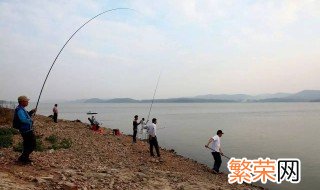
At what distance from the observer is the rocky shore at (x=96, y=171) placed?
980 centimetres

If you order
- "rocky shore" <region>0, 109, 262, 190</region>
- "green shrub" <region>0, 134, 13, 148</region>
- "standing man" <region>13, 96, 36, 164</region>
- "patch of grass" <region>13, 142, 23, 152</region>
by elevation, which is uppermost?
"standing man" <region>13, 96, 36, 164</region>

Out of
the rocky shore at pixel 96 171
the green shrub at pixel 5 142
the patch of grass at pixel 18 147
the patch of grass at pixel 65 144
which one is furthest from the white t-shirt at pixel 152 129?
→ the green shrub at pixel 5 142

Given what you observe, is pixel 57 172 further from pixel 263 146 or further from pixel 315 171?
pixel 263 146

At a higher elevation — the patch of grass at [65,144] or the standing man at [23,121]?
the standing man at [23,121]

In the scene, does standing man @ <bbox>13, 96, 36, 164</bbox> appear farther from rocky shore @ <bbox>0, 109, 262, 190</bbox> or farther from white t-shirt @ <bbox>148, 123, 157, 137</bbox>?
white t-shirt @ <bbox>148, 123, 157, 137</bbox>

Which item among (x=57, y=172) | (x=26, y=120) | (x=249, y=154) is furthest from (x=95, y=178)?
(x=249, y=154)

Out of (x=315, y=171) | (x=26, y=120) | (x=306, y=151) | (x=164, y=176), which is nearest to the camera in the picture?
(x=26, y=120)

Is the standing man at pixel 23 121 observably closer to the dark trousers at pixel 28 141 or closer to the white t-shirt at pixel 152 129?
the dark trousers at pixel 28 141

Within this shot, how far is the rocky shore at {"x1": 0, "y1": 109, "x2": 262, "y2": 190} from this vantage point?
9.80m

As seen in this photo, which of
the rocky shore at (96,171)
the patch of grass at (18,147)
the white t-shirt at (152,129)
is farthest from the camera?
the white t-shirt at (152,129)

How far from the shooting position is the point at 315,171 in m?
25.0

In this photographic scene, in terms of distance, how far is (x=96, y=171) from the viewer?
12.6 meters

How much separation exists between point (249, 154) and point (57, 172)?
24.8 metres

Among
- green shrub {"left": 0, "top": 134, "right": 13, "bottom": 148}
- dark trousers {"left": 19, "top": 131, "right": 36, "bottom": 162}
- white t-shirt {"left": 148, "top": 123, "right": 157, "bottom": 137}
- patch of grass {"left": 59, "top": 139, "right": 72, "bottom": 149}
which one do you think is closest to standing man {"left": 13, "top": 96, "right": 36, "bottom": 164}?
dark trousers {"left": 19, "top": 131, "right": 36, "bottom": 162}
